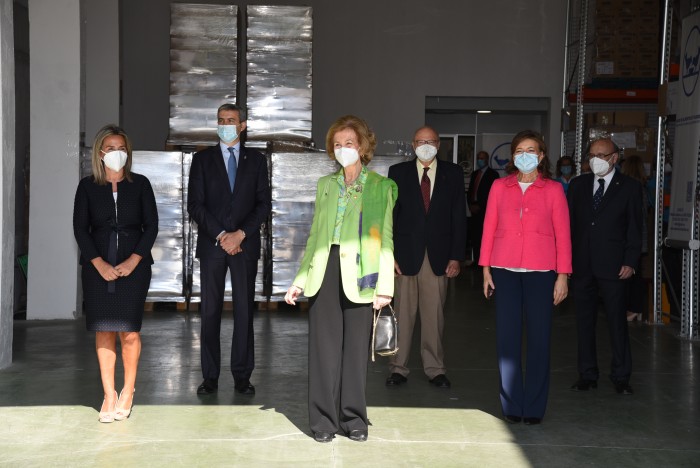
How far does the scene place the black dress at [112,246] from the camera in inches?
228

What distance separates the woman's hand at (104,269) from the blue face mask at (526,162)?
8.56 feet

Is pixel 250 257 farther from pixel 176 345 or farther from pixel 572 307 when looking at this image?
pixel 572 307

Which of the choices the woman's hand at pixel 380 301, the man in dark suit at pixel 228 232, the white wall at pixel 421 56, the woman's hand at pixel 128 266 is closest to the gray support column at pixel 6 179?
the man in dark suit at pixel 228 232

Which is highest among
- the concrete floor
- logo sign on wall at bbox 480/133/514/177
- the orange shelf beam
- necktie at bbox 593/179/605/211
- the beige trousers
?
the orange shelf beam

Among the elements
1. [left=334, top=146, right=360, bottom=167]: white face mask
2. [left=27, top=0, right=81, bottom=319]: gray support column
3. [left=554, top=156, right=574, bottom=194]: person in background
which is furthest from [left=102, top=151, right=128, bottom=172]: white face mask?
[left=554, top=156, right=574, bottom=194]: person in background

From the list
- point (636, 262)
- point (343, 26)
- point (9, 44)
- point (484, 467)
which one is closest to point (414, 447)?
point (484, 467)

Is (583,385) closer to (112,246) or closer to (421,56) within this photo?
(112,246)

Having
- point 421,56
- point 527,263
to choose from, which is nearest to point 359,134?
point 527,263

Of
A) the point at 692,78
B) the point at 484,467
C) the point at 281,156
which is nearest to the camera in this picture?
the point at 484,467

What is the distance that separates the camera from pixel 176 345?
8742 mm

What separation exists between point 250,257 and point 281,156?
4.21 m

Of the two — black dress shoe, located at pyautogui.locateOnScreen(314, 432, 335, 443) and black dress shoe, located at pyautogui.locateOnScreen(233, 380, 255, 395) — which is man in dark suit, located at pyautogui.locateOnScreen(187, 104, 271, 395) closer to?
black dress shoe, located at pyautogui.locateOnScreen(233, 380, 255, 395)

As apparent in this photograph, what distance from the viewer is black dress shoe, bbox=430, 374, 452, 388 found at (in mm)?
7074

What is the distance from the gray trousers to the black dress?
1211mm
